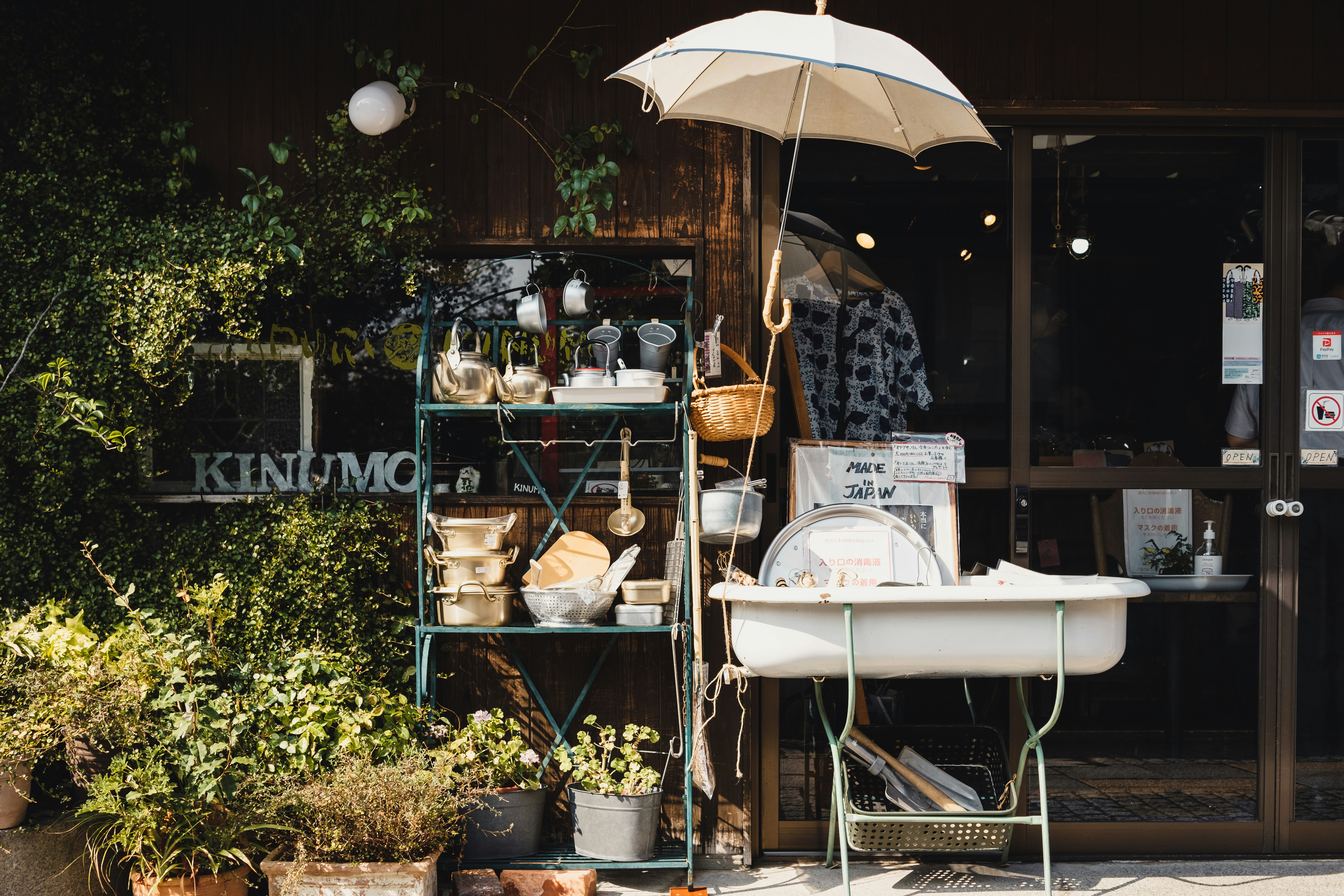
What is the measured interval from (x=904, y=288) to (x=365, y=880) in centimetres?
268

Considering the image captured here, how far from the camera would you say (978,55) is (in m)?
3.67

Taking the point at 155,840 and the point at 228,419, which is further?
the point at 228,419

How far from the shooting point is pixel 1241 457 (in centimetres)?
371

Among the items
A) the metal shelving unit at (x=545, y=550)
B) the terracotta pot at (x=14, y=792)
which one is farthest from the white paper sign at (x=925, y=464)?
the terracotta pot at (x=14, y=792)

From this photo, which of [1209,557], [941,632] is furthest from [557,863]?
[1209,557]

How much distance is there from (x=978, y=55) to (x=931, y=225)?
2.07 feet

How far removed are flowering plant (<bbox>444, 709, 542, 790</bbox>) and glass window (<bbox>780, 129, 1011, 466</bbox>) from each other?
1515mm

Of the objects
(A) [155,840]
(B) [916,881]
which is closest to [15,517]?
(A) [155,840]

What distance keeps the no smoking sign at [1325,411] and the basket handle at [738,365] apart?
2.08m

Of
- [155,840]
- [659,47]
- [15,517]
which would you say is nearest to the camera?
[659,47]

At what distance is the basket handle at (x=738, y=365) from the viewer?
3.36m

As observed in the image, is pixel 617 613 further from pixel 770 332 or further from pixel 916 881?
pixel 916 881

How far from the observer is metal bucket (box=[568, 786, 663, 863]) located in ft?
10.9

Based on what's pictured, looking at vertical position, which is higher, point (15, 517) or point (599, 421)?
point (599, 421)
